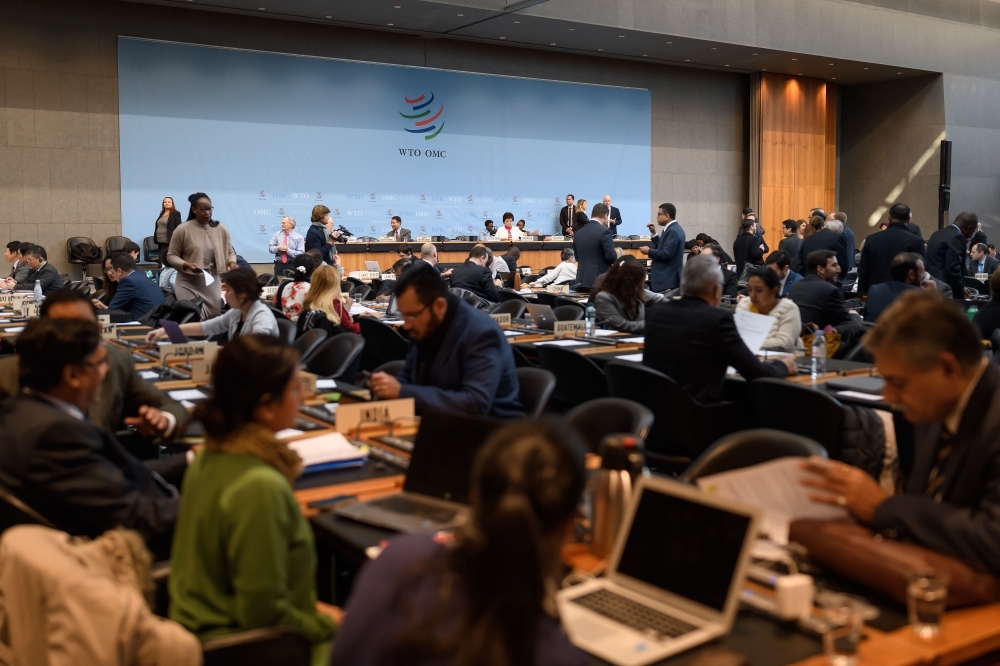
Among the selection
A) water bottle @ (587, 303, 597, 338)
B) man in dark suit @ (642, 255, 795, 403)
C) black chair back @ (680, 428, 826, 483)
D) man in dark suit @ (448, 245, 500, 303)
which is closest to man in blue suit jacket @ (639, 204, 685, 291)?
man in dark suit @ (448, 245, 500, 303)

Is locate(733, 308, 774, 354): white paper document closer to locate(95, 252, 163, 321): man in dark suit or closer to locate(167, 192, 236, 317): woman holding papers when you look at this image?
locate(167, 192, 236, 317): woman holding papers

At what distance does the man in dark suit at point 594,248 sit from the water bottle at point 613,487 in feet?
25.8

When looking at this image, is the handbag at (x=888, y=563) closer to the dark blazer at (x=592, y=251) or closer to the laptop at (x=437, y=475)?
the laptop at (x=437, y=475)

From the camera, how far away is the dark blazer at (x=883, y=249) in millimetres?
8578

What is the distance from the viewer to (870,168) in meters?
20.2

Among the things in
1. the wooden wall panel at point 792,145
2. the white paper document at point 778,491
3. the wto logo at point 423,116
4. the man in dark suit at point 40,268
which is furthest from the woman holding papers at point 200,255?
the wooden wall panel at point 792,145

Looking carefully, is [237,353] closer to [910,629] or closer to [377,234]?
[910,629]

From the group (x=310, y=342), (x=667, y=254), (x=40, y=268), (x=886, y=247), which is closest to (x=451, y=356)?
(x=310, y=342)

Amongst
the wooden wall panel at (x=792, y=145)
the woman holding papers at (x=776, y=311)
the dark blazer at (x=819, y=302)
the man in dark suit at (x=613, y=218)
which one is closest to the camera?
the woman holding papers at (x=776, y=311)

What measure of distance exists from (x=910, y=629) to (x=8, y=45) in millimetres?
13671

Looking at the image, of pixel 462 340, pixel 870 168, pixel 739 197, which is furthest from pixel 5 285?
pixel 870 168

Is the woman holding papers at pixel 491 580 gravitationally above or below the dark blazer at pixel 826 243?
below

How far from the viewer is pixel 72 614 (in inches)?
62.5

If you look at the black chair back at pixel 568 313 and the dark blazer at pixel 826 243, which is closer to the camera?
the black chair back at pixel 568 313
